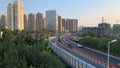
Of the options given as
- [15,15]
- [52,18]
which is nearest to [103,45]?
[15,15]

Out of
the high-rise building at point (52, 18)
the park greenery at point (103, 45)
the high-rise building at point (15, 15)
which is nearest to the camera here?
the park greenery at point (103, 45)

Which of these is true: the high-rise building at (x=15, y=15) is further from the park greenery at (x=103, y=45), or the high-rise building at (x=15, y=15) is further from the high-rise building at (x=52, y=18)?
the park greenery at (x=103, y=45)

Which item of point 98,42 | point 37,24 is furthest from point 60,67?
point 37,24

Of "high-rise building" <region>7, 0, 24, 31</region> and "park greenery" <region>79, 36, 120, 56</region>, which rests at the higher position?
"high-rise building" <region>7, 0, 24, 31</region>

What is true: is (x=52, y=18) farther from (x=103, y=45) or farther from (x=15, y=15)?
(x=103, y=45)

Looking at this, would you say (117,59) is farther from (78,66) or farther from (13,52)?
(13,52)

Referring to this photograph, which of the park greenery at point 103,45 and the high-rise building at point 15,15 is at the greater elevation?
the high-rise building at point 15,15

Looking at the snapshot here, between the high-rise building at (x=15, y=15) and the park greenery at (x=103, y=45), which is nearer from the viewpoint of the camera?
the park greenery at (x=103, y=45)

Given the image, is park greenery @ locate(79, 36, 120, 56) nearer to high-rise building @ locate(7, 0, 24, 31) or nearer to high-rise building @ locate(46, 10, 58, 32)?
high-rise building @ locate(46, 10, 58, 32)

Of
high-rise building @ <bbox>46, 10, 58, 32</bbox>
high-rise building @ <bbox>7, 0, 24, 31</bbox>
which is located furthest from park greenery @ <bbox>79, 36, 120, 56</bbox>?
high-rise building @ <bbox>7, 0, 24, 31</bbox>

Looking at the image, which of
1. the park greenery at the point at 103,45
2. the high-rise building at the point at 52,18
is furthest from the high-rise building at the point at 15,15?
the park greenery at the point at 103,45

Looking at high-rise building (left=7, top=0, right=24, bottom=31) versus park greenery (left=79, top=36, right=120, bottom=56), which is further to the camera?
high-rise building (left=7, top=0, right=24, bottom=31)
